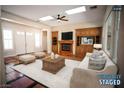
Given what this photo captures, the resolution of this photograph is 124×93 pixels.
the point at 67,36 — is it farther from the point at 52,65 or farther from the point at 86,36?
the point at 52,65

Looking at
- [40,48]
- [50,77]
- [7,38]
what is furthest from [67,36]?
[7,38]

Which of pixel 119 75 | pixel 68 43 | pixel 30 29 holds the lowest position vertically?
pixel 119 75

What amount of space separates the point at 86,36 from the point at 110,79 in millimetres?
2789

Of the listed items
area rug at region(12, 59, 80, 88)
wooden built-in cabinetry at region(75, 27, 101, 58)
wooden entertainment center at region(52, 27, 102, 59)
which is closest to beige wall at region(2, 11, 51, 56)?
area rug at region(12, 59, 80, 88)

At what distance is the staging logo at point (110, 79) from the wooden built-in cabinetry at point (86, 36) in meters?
2.19

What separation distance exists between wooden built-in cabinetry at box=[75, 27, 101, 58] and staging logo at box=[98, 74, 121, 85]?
219 cm

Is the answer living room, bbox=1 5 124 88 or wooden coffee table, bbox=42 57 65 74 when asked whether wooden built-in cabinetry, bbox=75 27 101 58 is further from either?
living room, bbox=1 5 124 88

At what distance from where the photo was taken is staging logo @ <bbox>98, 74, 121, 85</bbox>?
900 millimetres

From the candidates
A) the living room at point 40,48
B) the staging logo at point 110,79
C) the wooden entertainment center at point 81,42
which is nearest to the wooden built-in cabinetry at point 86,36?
the wooden entertainment center at point 81,42
